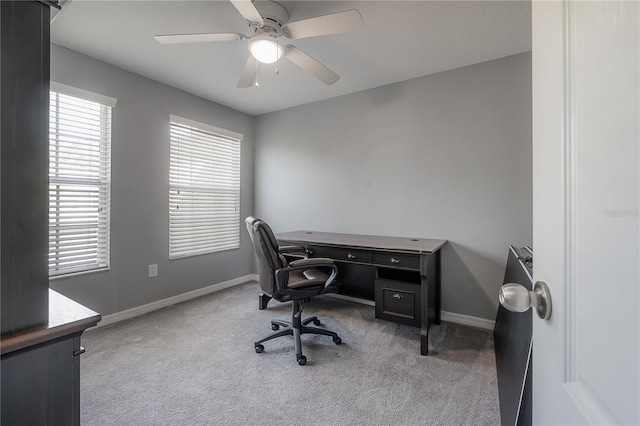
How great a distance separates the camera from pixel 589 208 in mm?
394

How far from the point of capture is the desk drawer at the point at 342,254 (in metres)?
2.37

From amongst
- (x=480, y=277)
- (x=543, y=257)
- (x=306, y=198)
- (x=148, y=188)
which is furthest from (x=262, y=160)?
(x=543, y=257)

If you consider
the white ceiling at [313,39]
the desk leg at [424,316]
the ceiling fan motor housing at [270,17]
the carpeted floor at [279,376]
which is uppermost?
the white ceiling at [313,39]

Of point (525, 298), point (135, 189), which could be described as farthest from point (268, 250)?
point (135, 189)

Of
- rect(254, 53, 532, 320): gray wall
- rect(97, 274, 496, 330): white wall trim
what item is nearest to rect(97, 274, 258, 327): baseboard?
rect(97, 274, 496, 330): white wall trim

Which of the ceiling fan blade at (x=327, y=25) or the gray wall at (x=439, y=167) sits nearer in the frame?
the ceiling fan blade at (x=327, y=25)

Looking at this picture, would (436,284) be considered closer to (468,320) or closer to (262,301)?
(468,320)

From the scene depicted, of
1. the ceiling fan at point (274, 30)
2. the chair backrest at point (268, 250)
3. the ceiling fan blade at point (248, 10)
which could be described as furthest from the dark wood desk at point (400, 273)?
the ceiling fan blade at point (248, 10)

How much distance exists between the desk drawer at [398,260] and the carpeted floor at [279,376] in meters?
0.65

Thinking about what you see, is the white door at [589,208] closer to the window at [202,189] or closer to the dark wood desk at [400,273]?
the dark wood desk at [400,273]

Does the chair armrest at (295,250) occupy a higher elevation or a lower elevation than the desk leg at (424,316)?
higher

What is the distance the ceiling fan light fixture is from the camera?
171cm

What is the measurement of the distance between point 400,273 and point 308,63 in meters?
1.94

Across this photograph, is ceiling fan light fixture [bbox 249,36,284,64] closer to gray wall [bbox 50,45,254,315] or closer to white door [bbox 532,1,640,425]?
white door [bbox 532,1,640,425]
